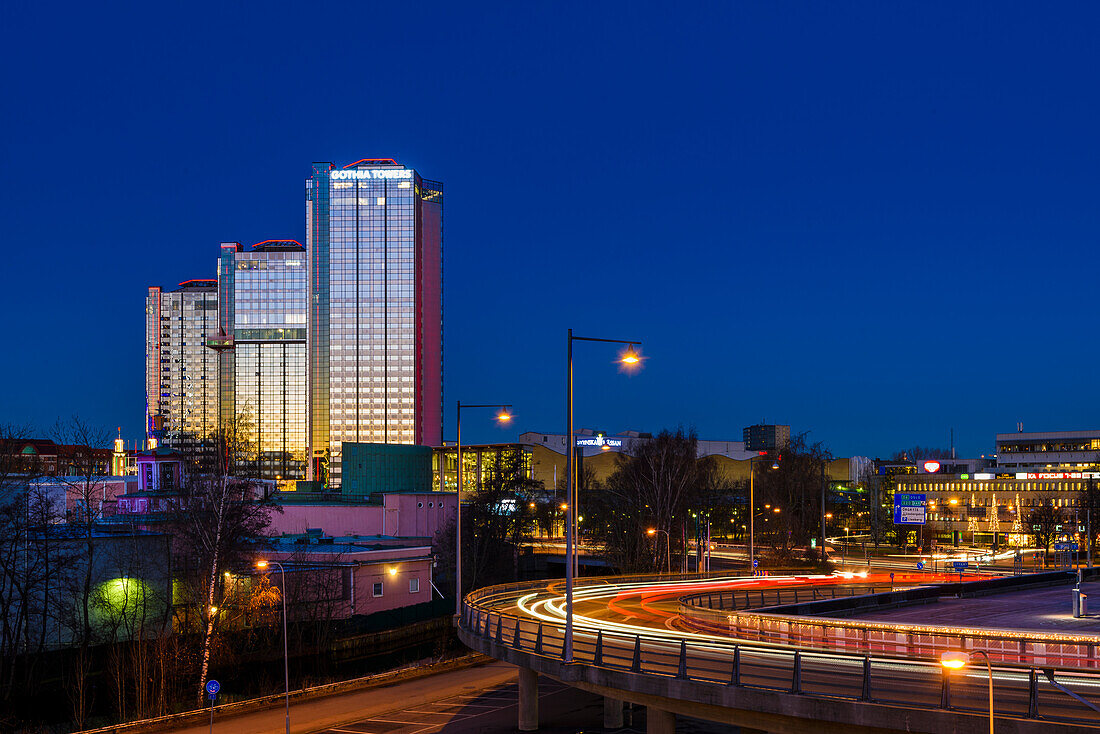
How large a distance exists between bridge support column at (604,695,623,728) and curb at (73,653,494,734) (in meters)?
12.0

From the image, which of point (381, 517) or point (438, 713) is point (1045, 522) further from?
point (438, 713)

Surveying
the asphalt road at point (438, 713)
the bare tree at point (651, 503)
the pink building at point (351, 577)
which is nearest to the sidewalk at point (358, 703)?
the asphalt road at point (438, 713)

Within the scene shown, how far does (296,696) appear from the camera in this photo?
3919cm

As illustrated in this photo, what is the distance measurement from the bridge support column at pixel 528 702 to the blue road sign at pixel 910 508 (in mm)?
35457

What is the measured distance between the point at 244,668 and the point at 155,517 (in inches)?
892

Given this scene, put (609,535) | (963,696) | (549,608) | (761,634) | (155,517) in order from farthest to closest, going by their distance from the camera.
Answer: (609,535) → (155,517) → (549,608) → (761,634) → (963,696)

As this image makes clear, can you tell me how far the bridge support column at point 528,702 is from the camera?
1304 inches

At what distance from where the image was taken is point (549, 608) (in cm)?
4147

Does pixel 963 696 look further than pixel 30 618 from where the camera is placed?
No

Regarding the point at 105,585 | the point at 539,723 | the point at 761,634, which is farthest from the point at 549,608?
the point at 105,585

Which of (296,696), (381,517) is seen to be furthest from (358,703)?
(381,517)

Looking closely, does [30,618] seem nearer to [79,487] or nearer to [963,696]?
[79,487]

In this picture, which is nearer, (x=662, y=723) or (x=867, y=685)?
(x=867, y=685)

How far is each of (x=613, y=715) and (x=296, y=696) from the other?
1312cm
